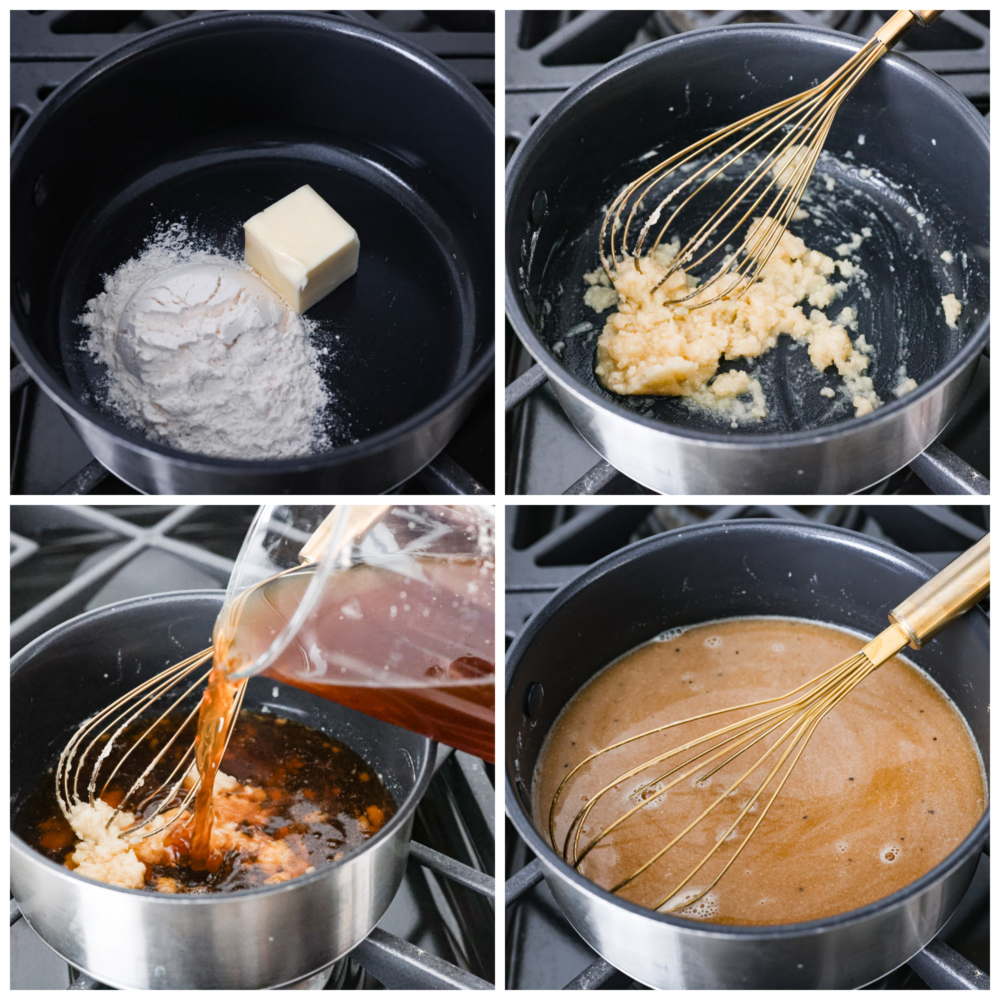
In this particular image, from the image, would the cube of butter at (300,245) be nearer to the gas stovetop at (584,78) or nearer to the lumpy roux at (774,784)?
the gas stovetop at (584,78)

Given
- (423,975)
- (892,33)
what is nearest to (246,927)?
(423,975)

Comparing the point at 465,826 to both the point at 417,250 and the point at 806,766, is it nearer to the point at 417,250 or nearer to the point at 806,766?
the point at 806,766

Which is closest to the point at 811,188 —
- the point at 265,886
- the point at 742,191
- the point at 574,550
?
the point at 742,191

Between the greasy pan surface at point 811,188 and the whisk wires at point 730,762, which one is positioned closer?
the whisk wires at point 730,762

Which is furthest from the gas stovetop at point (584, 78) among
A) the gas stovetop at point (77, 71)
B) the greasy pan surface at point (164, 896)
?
the greasy pan surface at point (164, 896)

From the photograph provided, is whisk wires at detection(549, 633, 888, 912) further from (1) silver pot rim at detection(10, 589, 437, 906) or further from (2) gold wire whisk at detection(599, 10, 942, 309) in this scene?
(2) gold wire whisk at detection(599, 10, 942, 309)

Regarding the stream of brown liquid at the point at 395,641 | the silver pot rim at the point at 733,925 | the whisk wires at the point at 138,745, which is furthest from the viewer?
the whisk wires at the point at 138,745
